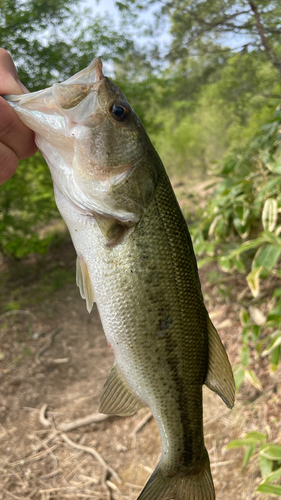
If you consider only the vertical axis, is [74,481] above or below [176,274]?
below

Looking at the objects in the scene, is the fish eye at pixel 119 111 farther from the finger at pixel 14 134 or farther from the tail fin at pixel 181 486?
the tail fin at pixel 181 486

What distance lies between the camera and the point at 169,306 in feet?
3.92

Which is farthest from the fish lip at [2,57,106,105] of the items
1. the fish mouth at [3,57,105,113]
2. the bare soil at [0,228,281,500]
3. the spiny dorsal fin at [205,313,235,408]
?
the bare soil at [0,228,281,500]

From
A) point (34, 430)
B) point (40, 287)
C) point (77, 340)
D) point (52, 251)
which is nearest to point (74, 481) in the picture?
point (34, 430)

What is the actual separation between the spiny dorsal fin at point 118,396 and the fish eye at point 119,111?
0.96m

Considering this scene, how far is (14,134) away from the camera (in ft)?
3.93

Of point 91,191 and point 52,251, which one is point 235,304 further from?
point 52,251

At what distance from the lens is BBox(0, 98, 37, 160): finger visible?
1.11 meters

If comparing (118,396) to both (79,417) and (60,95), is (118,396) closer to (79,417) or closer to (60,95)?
(60,95)

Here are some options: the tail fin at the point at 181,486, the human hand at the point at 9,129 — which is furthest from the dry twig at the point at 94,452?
the human hand at the point at 9,129

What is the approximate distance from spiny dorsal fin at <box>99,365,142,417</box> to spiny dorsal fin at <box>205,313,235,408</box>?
1.01 ft

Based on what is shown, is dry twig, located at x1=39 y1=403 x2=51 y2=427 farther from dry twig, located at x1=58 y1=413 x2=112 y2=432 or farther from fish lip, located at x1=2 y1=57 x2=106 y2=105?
fish lip, located at x1=2 y1=57 x2=106 y2=105

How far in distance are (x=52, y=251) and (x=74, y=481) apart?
6111mm

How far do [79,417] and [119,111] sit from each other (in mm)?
3486
